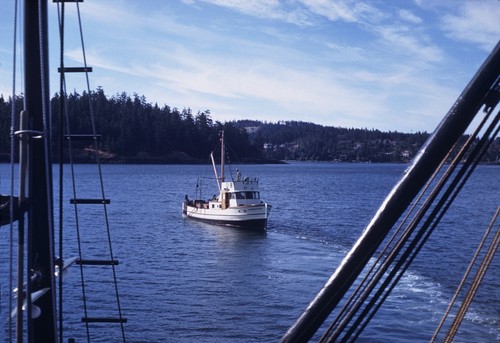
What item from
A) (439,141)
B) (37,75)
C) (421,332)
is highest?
(37,75)

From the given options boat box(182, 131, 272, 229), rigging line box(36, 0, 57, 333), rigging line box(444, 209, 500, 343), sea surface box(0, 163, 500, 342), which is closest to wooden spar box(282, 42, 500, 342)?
rigging line box(444, 209, 500, 343)

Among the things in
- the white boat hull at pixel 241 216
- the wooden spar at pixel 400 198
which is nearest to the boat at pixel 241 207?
the white boat hull at pixel 241 216

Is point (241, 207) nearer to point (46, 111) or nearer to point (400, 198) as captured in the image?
point (46, 111)

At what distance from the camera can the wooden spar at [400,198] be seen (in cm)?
331

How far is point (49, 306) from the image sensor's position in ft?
17.4

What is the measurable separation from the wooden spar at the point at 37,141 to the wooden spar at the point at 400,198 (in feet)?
8.49

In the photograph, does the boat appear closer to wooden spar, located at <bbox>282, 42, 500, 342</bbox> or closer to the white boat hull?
the white boat hull

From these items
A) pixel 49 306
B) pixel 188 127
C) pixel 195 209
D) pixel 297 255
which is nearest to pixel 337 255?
pixel 297 255

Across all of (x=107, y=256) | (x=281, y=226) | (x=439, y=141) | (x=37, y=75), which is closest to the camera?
(x=439, y=141)

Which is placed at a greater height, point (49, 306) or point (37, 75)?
point (37, 75)

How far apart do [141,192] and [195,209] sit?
115 ft

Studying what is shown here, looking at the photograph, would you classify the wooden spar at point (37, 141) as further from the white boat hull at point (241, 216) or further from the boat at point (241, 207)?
the white boat hull at point (241, 216)

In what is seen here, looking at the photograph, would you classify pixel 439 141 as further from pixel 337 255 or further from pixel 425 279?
pixel 337 255

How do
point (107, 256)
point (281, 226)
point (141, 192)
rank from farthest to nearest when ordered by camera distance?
point (141, 192) < point (281, 226) < point (107, 256)
